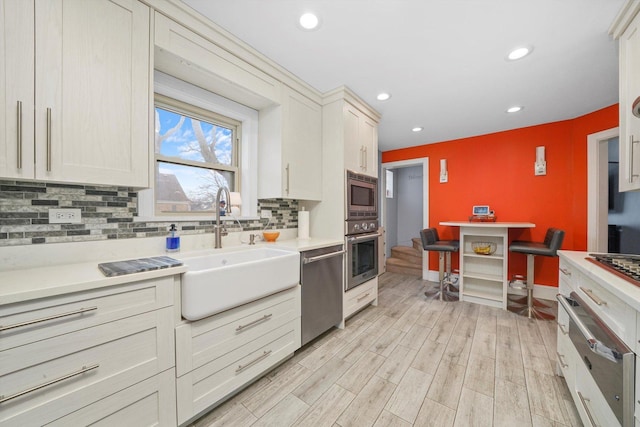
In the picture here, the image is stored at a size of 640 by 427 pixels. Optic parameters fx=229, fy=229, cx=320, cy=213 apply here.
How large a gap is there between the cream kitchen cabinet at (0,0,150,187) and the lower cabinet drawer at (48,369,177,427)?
1011mm

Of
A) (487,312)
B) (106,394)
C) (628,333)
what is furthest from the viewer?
(487,312)

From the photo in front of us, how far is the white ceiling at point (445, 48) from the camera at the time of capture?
4.68 feet

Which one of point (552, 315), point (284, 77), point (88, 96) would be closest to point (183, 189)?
point (88, 96)

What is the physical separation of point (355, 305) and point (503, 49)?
261 cm

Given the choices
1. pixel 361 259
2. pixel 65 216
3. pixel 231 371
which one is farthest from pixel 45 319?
pixel 361 259

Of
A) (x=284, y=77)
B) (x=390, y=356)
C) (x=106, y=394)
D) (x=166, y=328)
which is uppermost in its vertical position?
(x=284, y=77)

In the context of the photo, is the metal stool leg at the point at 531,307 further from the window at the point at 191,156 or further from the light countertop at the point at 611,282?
the window at the point at 191,156

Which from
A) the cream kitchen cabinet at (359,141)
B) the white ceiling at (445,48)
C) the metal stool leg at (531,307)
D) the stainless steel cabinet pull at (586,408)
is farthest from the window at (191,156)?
the metal stool leg at (531,307)

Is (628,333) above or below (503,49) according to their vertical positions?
below

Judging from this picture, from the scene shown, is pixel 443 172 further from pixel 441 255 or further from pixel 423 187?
pixel 441 255

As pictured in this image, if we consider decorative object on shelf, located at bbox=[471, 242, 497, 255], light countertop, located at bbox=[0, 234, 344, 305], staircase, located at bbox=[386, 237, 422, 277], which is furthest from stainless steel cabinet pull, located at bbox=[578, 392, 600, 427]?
staircase, located at bbox=[386, 237, 422, 277]

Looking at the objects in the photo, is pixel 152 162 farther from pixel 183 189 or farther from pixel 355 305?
pixel 355 305

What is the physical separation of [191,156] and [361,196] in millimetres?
1751

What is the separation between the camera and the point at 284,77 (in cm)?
211
